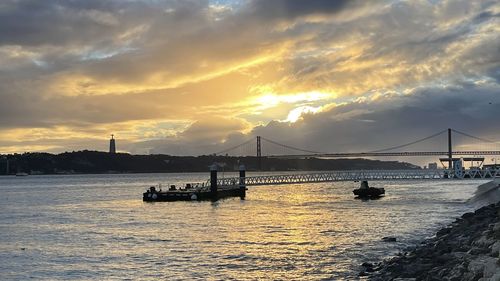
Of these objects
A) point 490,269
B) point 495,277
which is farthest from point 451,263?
point 495,277

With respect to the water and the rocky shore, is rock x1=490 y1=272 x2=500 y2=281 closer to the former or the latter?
the rocky shore

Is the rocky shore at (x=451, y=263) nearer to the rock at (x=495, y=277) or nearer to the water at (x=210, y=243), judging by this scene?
the rock at (x=495, y=277)

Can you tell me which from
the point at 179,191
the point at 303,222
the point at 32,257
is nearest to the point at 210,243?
the point at 32,257

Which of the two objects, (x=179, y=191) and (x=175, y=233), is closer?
(x=175, y=233)

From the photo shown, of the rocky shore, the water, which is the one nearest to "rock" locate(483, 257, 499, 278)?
the rocky shore

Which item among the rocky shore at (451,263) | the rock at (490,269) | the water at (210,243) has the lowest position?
the water at (210,243)

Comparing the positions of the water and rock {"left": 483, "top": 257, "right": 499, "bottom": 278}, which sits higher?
rock {"left": 483, "top": 257, "right": 499, "bottom": 278}

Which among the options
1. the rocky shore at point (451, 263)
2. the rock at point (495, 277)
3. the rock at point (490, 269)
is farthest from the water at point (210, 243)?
the rock at point (495, 277)

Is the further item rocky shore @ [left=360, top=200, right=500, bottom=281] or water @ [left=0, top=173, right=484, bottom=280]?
water @ [left=0, top=173, right=484, bottom=280]

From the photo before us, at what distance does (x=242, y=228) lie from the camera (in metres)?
38.7

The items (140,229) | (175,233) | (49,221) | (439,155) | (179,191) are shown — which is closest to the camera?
(175,233)

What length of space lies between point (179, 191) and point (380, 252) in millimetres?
47886

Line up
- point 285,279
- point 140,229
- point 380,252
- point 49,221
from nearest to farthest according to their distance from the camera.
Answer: point 285,279, point 380,252, point 140,229, point 49,221

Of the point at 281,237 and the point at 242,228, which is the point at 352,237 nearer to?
the point at 281,237
